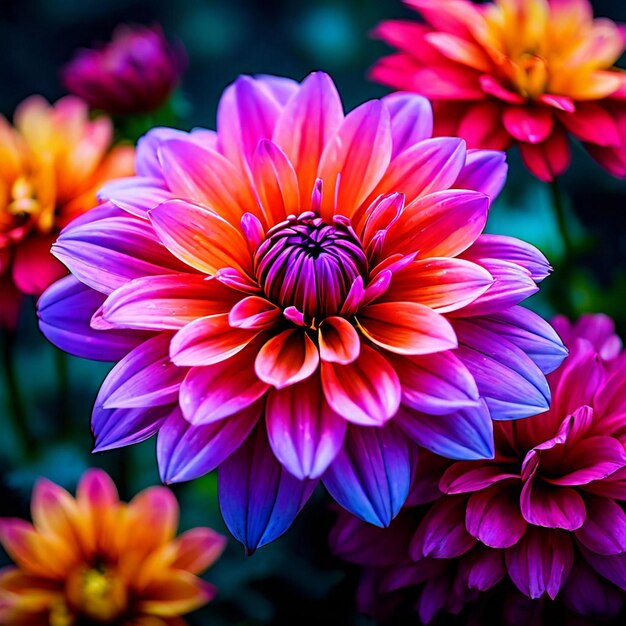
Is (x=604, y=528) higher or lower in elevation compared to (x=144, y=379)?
lower

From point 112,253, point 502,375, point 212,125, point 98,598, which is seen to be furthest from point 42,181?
point 212,125

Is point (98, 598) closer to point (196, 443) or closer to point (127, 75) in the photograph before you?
point (196, 443)

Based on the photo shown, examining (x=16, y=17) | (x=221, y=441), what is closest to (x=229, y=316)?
(x=221, y=441)

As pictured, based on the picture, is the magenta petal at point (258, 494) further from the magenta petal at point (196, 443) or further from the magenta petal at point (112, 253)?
the magenta petal at point (112, 253)

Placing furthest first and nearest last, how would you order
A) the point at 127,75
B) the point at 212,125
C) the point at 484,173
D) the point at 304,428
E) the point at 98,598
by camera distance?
the point at 212,125
the point at 127,75
the point at 98,598
the point at 484,173
the point at 304,428

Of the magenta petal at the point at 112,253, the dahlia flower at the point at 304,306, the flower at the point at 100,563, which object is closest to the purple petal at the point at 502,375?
the dahlia flower at the point at 304,306

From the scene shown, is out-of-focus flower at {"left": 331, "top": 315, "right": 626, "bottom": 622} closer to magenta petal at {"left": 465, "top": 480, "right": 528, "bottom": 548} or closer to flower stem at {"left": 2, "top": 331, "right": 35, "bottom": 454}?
magenta petal at {"left": 465, "top": 480, "right": 528, "bottom": 548}
